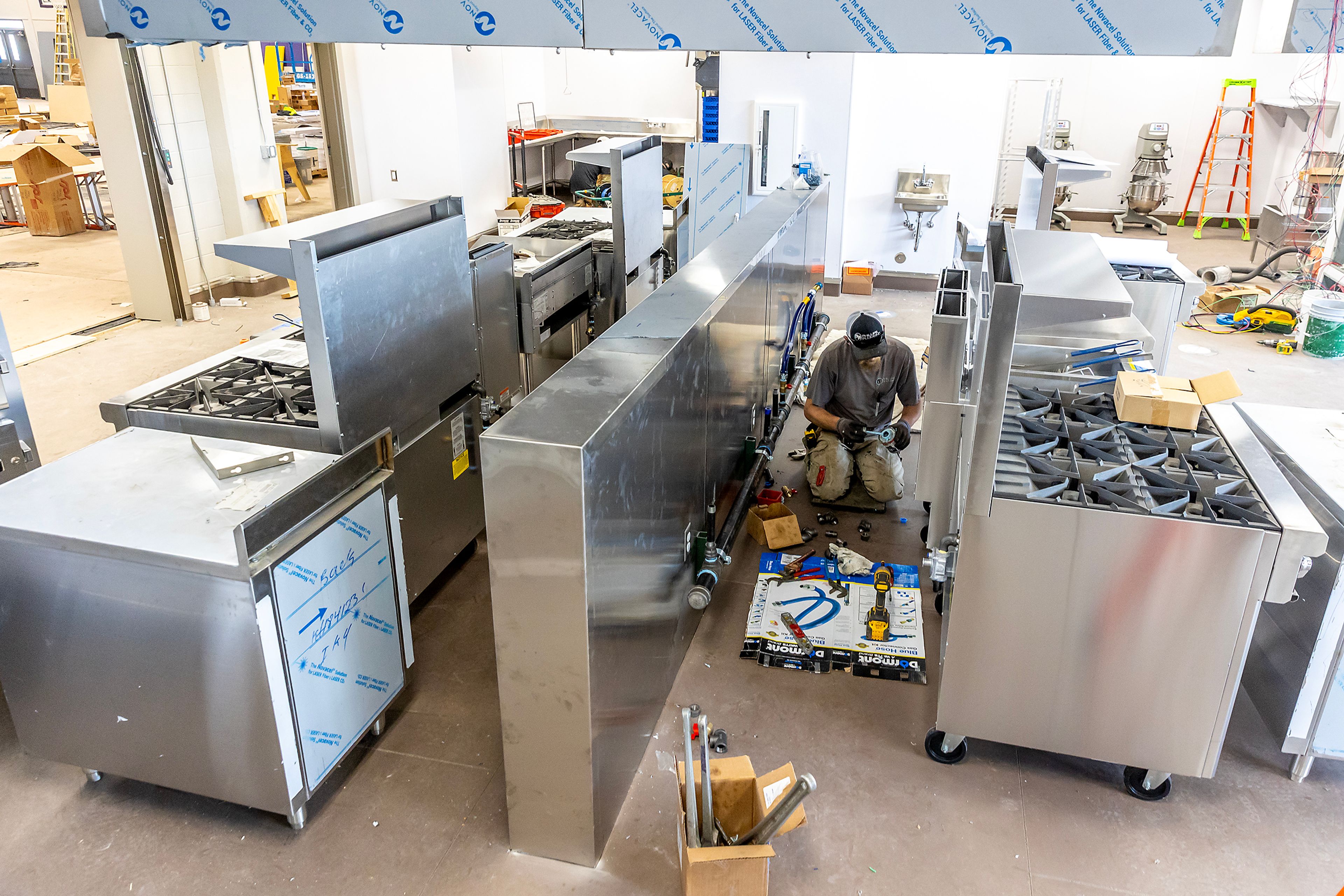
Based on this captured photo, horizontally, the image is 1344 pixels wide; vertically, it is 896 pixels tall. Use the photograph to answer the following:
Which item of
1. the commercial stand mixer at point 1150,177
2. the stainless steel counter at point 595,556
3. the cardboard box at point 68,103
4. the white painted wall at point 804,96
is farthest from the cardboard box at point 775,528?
the cardboard box at point 68,103

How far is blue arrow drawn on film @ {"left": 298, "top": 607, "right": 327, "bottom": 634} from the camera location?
2268 millimetres

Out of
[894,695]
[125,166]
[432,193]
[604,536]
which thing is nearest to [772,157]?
[432,193]

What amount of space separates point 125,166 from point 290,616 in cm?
513

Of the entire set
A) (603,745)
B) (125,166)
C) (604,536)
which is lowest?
(603,745)

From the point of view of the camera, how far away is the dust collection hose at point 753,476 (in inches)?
121

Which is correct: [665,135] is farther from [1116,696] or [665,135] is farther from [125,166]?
[1116,696]

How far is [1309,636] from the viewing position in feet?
8.17

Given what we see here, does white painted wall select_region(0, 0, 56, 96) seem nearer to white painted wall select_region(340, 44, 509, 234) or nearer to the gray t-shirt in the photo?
white painted wall select_region(340, 44, 509, 234)

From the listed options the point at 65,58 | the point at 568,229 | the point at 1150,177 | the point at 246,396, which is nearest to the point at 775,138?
the point at 568,229

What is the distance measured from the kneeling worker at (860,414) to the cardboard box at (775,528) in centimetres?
39

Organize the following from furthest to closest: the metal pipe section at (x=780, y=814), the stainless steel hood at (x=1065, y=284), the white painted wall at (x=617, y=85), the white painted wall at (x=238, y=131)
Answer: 1. the white painted wall at (x=617, y=85)
2. the white painted wall at (x=238, y=131)
3. the stainless steel hood at (x=1065, y=284)
4. the metal pipe section at (x=780, y=814)

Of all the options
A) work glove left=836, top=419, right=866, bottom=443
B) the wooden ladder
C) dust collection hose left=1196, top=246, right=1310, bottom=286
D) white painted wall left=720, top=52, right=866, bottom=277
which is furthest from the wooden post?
dust collection hose left=1196, top=246, right=1310, bottom=286

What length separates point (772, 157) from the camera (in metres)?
7.00

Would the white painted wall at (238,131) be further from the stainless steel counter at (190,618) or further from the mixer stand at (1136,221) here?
the mixer stand at (1136,221)
